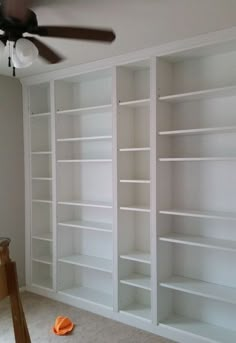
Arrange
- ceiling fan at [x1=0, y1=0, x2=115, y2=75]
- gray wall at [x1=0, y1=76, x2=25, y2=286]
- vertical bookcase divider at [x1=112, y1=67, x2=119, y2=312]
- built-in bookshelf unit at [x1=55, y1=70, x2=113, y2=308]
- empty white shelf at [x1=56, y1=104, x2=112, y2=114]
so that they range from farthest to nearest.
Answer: gray wall at [x1=0, y1=76, x2=25, y2=286]
built-in bookshelf unit at [x1=55, y1=70, x2=113, y2=308]
empty white shelf at [x1=56, y1=104, x2=112, y2=114]
vertical bookcase divider at [x1=112, y1=67, x2=119, y2=312]
ceiling fan at [x1=0, y1=0, x2=115, y2=75]

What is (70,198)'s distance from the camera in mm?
4152

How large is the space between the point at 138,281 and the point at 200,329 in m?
0.70

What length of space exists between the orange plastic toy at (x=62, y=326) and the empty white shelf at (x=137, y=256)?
2.61 ft

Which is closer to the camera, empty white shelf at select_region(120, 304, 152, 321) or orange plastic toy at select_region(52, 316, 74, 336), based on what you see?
orange plastic toy at select_region(52, 316, 74, 336)

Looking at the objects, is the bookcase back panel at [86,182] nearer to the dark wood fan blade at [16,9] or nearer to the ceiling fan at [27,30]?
the ceiling fan at [27,30]

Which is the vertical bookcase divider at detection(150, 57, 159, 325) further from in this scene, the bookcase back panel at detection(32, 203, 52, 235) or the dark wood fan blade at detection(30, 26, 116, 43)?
the bookcase back panel at detection(32, 203, 52, 235)

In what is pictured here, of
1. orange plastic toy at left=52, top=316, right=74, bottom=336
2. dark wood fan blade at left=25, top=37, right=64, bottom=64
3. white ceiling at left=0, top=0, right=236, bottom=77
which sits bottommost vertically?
orange plastic toy at left=52, top=316, right=74, bottom=336

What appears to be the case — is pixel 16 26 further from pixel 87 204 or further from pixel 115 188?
pixel 87 204

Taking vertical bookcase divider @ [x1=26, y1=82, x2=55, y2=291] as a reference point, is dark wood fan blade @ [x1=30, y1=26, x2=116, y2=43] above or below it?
above

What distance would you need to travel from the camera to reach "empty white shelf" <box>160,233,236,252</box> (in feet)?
9.12

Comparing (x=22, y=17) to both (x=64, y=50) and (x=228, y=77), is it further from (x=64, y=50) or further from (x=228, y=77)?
(x=228, y=77)

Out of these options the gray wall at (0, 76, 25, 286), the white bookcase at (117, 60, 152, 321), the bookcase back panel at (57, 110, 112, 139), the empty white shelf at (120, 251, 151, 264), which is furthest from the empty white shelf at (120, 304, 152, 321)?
the bookcase back panel at (57, 110, 112, 139)

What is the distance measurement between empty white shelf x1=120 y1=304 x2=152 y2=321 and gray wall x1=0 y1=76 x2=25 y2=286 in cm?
153

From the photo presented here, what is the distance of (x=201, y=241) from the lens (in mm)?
2961
